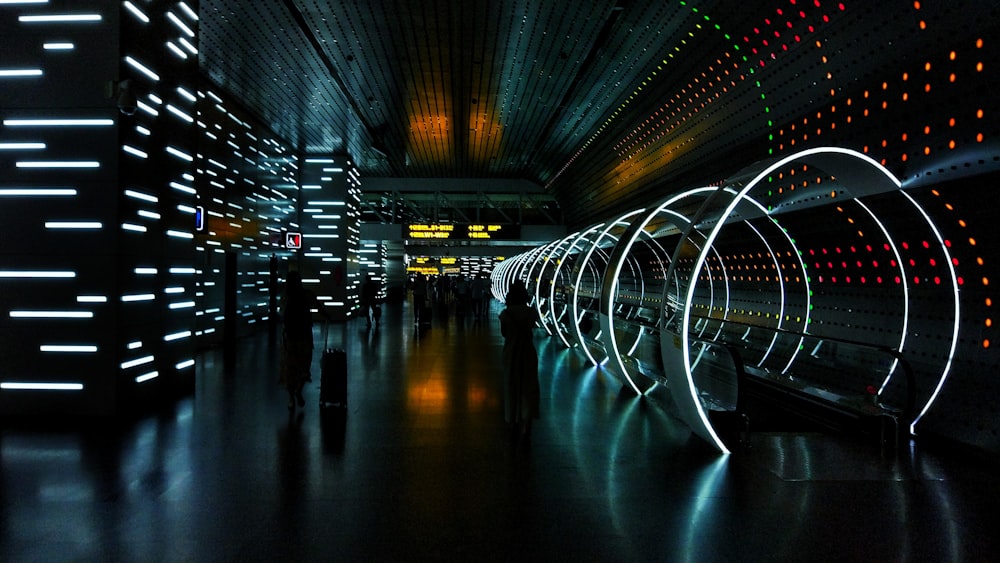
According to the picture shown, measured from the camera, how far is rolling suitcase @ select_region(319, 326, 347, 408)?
793 cm

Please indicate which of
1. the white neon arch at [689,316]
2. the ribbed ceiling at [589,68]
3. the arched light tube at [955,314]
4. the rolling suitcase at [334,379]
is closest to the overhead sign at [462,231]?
the ribbed ceiling at [589,68]

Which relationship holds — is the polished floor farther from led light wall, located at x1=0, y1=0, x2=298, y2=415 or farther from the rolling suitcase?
led light wall, located at x1=0, y1=0, x2=298, y2=415

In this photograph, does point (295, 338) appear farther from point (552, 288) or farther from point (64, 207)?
point (552, 288)

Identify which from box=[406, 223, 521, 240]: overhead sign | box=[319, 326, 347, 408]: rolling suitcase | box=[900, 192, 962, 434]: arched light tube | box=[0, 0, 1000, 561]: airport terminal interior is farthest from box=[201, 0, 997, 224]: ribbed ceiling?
box=[406, 223, 521, 240]: overhead sign

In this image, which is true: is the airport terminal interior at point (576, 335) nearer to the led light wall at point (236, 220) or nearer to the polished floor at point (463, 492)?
the polished floor at point (463, 492)

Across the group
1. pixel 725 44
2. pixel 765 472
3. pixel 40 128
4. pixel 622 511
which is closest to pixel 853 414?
pixel 765 472

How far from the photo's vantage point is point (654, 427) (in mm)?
7246

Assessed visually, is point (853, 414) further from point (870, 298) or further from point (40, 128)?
point (40, 128)

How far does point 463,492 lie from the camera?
493 cm

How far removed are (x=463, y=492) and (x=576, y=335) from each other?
756 cm

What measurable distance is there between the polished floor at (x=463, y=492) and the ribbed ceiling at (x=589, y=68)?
13.7ft

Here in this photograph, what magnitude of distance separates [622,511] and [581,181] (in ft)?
70.6

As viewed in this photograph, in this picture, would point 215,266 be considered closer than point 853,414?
No

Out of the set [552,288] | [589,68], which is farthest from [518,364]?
[589,68]
